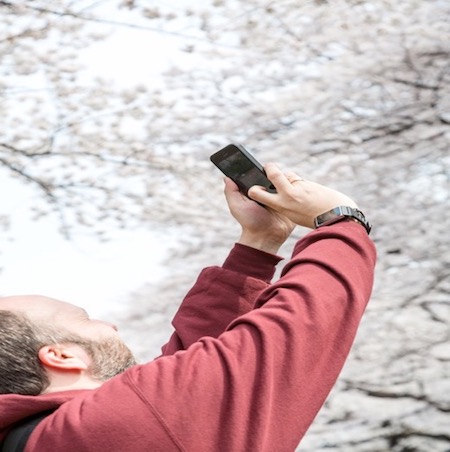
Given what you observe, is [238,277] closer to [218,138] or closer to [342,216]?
[342,216]

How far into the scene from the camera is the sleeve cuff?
1128 mm

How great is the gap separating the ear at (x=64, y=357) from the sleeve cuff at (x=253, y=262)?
29 cm

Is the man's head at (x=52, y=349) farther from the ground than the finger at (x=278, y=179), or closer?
closer

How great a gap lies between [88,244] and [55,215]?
94mm

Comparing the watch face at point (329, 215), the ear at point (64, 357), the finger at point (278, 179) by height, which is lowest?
the ear at point (64, 357)

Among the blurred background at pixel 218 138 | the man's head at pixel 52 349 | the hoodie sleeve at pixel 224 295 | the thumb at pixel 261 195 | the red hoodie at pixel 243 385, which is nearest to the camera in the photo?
the red hoodie at pixel 243 385

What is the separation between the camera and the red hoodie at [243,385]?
761 mm

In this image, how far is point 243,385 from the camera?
0.77 meters

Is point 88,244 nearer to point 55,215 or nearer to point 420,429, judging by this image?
point 55,215

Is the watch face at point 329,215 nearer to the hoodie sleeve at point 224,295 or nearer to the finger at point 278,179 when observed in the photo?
the finger at point 278,179

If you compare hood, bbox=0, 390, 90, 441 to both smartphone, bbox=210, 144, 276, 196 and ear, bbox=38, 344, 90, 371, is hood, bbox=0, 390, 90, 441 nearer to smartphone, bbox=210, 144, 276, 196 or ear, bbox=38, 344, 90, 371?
ear, bbox=38, 344, 90, 371

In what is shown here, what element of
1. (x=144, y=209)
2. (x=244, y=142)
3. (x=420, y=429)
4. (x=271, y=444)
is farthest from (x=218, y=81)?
(x=271, y=444)

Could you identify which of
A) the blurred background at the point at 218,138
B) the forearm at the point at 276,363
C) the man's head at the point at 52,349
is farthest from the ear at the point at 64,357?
the blurred background at the point at 218,138

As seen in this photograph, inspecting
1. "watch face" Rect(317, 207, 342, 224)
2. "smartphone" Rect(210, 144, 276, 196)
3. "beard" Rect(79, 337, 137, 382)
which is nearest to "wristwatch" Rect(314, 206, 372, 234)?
"watch face" Rect(317, 207, 342, 224)
